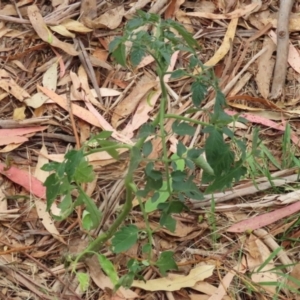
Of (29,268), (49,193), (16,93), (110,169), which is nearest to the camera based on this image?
(49,193)

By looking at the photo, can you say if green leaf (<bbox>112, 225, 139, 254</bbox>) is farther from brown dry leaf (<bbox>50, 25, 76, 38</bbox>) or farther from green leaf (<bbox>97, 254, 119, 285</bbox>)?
brown dry leaf (<bbox>50, 25, 76, 38</bbox>)

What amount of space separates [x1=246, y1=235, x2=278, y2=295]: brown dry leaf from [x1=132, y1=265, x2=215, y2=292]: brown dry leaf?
10 cm

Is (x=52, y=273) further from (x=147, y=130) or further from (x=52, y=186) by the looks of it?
(x=147, y=130)

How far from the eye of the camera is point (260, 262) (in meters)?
1.42

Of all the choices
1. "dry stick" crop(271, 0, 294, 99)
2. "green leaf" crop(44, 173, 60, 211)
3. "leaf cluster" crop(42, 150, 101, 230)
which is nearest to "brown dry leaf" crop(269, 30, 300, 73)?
"dry stick" crop(271, 0, 294, 99)

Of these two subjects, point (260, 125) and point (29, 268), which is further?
point (260, 125)

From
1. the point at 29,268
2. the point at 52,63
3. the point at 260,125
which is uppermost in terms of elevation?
the point at 52,63

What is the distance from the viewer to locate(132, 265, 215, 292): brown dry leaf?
137 centimetres

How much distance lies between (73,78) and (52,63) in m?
0.08

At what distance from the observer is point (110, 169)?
5.04ft

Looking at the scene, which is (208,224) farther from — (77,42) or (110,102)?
(77,42)

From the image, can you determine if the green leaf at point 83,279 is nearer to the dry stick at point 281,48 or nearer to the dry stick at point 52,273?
the dry stick at point 52,273

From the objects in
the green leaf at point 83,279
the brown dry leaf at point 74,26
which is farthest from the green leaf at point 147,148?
the brown dry leaf at point 74,26

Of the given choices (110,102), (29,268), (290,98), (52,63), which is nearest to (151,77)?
(110,102)
